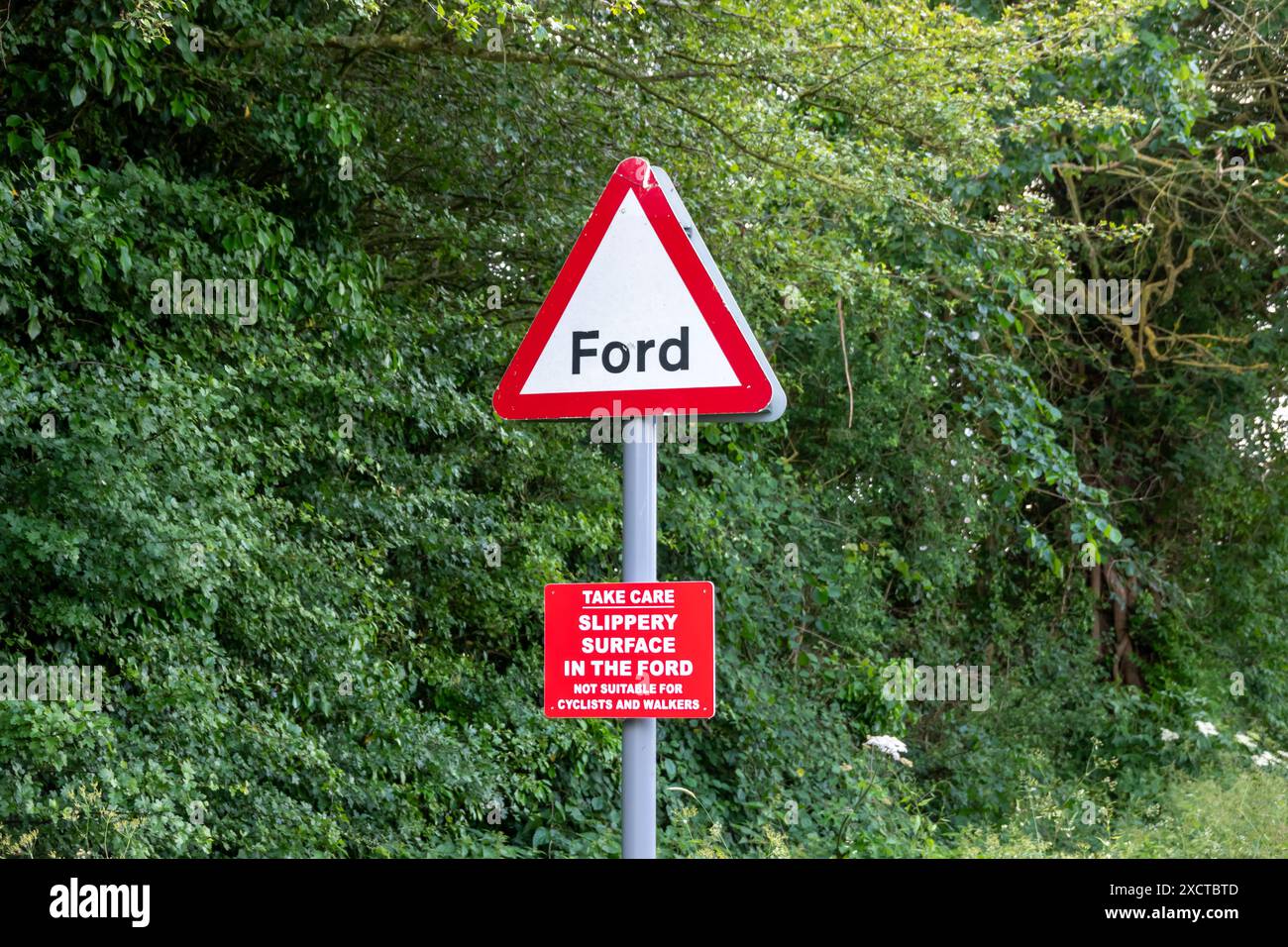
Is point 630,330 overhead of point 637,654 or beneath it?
overhead

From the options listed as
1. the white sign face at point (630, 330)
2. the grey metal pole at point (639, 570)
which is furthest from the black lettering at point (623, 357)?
the grey metal pole at point (639, 570)

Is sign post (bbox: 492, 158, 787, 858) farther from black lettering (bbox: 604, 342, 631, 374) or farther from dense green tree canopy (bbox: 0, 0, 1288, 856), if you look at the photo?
dense green tree canopy (bbox: 0, 0, 1288, 856)

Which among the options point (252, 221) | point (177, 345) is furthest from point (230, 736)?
point (252, 221)

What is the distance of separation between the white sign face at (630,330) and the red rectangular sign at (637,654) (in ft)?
1.53

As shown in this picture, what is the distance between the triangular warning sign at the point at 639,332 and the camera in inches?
112

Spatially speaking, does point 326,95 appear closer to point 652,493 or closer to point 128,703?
point 128,703

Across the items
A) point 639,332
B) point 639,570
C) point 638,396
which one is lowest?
point 639,570

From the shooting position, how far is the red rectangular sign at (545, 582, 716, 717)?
2734mm

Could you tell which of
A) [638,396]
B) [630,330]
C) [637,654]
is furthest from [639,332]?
[637,654]

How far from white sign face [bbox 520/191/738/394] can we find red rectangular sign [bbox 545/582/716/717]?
47 cm

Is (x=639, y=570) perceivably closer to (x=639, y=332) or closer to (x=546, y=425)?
(x=639, y=332)

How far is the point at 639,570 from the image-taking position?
2.78 m

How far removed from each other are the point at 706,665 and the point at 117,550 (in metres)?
3.51

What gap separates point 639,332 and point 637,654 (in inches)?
28.1
